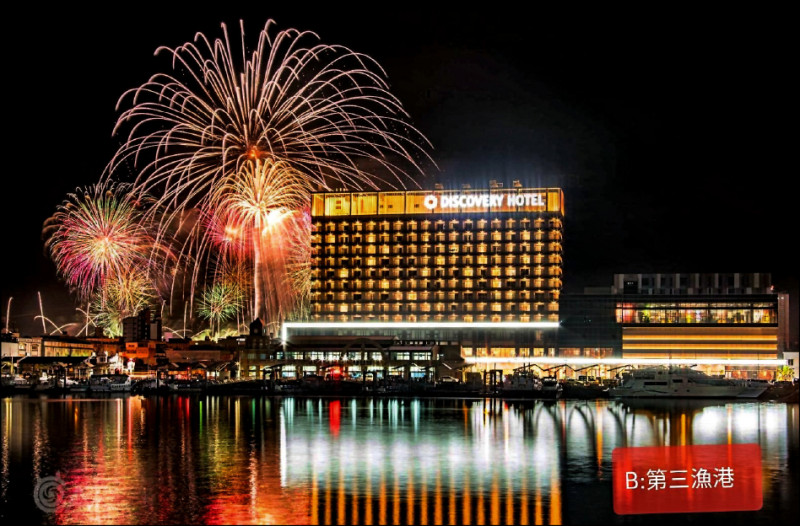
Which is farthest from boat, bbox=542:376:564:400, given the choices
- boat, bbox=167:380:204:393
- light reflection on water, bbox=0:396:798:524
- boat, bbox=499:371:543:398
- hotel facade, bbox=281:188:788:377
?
boat, bbox=167:380:204:393

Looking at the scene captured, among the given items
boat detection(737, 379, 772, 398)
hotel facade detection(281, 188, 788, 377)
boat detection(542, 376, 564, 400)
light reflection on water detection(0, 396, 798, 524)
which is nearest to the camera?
light reflection on water detection(0, 396, 798, 524)

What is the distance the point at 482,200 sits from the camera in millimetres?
170000

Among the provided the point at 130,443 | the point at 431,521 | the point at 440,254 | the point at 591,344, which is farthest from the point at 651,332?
the point at 431,521

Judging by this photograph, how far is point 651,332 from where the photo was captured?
180750 mm

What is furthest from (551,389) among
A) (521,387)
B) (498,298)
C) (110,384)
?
(110,384)

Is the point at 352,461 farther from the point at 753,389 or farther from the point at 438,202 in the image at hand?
the point at 438,202

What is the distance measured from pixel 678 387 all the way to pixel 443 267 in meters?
57.1

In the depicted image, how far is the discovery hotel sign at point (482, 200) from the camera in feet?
553

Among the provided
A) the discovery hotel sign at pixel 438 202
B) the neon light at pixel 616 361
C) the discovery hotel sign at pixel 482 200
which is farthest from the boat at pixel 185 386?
the discovery hotel sign at pixel 482 200

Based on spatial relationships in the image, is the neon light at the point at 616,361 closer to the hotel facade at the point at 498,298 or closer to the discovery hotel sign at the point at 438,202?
the hotel facade at the point at 498,298

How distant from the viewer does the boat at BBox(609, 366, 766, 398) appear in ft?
406

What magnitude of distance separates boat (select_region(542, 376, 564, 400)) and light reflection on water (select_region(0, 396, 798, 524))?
2144cm

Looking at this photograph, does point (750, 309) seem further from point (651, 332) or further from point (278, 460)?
point (278, 460)

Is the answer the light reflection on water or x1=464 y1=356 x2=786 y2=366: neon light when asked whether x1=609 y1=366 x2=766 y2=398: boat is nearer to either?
the light reflection on water
